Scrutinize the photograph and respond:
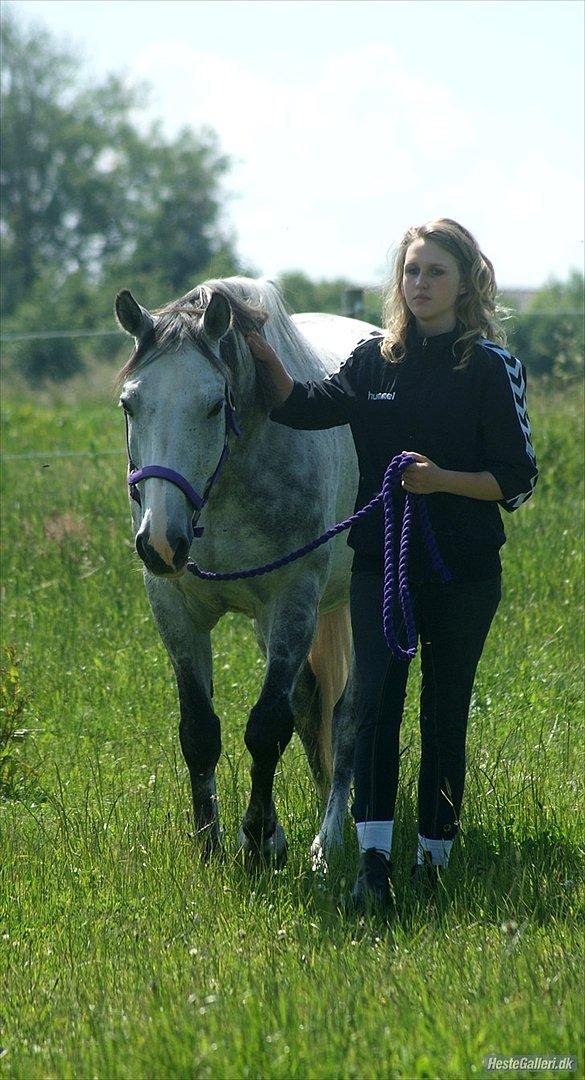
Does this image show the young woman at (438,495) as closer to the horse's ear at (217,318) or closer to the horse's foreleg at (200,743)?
the horse's ear at (217,318)

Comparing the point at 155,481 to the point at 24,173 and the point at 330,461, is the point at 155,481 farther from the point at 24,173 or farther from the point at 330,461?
the point at 24,173

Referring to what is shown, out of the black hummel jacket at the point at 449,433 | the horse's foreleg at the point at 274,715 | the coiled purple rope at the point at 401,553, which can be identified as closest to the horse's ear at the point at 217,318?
the black hummel jacket at the point at 449,433

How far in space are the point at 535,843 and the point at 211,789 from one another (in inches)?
44.4

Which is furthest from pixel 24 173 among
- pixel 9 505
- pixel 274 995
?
pixel 274 995

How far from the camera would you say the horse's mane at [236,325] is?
13.5 feet

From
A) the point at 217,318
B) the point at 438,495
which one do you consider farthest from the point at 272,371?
the point at 438,495

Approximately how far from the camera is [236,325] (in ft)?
14.5

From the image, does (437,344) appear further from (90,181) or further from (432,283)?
(90,181)

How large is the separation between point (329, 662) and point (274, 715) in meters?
1.25

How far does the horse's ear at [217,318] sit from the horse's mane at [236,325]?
0.03 meters

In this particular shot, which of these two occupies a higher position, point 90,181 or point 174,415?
point 90,181

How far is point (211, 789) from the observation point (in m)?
4.68
